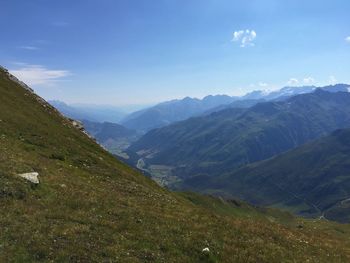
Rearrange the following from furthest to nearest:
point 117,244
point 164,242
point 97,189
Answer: point 97,189 < point 164,242 < point 117,244

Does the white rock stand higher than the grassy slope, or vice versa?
the white rock

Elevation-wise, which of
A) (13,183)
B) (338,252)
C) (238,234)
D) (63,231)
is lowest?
(338,252)

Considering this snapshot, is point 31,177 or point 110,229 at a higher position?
point 31,177

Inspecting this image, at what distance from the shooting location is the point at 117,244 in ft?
76.3

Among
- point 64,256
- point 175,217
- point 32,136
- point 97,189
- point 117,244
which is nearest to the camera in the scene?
point 64,256

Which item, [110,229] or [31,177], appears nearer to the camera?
[110,229]

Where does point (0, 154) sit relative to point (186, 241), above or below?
above

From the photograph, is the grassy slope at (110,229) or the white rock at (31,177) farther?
the white rock at (31,177)

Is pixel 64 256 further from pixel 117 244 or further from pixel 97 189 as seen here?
pixel 97 189

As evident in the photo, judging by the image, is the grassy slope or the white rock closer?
the grassy slope

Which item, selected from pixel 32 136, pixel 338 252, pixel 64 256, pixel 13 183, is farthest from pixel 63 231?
pixel 32 136

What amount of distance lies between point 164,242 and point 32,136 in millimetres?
38417

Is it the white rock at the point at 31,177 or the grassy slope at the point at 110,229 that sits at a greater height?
the white rock at the point at 31,177

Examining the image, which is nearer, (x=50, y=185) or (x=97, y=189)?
(x=50, y=185)
